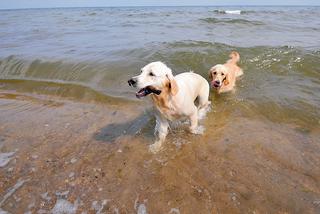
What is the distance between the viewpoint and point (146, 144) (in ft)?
14.6

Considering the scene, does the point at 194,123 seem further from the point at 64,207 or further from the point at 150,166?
the point at 64,207

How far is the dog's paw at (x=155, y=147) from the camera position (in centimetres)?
422

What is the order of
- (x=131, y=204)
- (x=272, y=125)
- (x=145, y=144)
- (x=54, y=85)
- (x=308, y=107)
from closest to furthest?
(x=131, y=204)
(x=145, y=144)
(x=272, y=125)
(x=308, y=107)
(x=54, y=85)

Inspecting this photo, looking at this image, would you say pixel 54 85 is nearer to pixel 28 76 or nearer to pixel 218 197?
pixel 28 76

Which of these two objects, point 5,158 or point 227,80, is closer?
point 5,158

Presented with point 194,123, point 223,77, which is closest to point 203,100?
point 194,123

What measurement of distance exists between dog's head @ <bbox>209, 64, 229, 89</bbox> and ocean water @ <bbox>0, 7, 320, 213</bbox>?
1.12ft

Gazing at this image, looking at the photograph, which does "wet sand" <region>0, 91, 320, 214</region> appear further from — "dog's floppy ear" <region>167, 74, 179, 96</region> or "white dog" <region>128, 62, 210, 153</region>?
"dog's floppy ear" <region>167, 74, 179, 96</region>

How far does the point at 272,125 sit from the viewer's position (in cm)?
488

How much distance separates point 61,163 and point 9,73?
5.69m

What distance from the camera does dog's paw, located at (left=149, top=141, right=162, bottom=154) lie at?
422 cm

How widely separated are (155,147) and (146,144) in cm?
20

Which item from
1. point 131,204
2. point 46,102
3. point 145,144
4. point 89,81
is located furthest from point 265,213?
point 89,81

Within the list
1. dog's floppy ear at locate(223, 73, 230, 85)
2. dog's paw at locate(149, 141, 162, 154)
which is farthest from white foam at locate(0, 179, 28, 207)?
dog's floppy ear at locate(223, 73, 230, 85)
